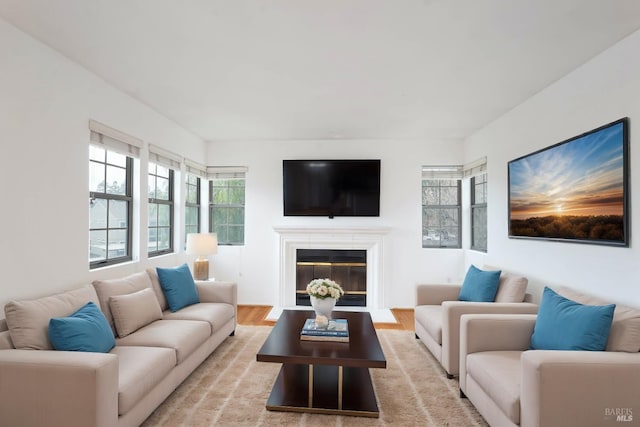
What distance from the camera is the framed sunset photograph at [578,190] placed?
2268 millimetres

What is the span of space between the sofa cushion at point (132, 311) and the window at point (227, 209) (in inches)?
99.5

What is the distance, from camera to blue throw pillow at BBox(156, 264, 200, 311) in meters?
3.37

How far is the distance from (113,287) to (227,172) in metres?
2.89

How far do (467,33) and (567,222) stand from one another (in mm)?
1773

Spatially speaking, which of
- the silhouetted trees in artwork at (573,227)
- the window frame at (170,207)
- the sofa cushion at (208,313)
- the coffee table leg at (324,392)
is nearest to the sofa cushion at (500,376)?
the coffee table leg at (324,392)

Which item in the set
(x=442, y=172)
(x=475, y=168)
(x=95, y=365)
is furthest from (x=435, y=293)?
(x=95, y=365)

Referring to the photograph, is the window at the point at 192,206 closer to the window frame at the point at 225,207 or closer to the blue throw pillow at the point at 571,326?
the window frame at the point at 225,207

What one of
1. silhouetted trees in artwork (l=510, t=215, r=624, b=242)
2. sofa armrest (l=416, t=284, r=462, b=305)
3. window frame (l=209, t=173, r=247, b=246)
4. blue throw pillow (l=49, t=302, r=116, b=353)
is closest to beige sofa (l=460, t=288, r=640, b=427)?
silhouetted trees in artwork (l=510, t=215, r=624, b=242)

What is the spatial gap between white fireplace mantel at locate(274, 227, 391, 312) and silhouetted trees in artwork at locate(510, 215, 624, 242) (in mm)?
1984

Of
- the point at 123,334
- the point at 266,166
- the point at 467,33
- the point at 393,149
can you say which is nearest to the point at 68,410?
the point at 123,334

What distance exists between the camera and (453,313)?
2.82 m

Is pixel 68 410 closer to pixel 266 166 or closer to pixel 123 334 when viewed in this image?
pixel 123 334

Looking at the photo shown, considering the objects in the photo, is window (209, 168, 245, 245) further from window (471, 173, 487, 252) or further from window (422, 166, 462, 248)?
window (471, 173, 487, 252)

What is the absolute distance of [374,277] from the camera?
16.6 ft
